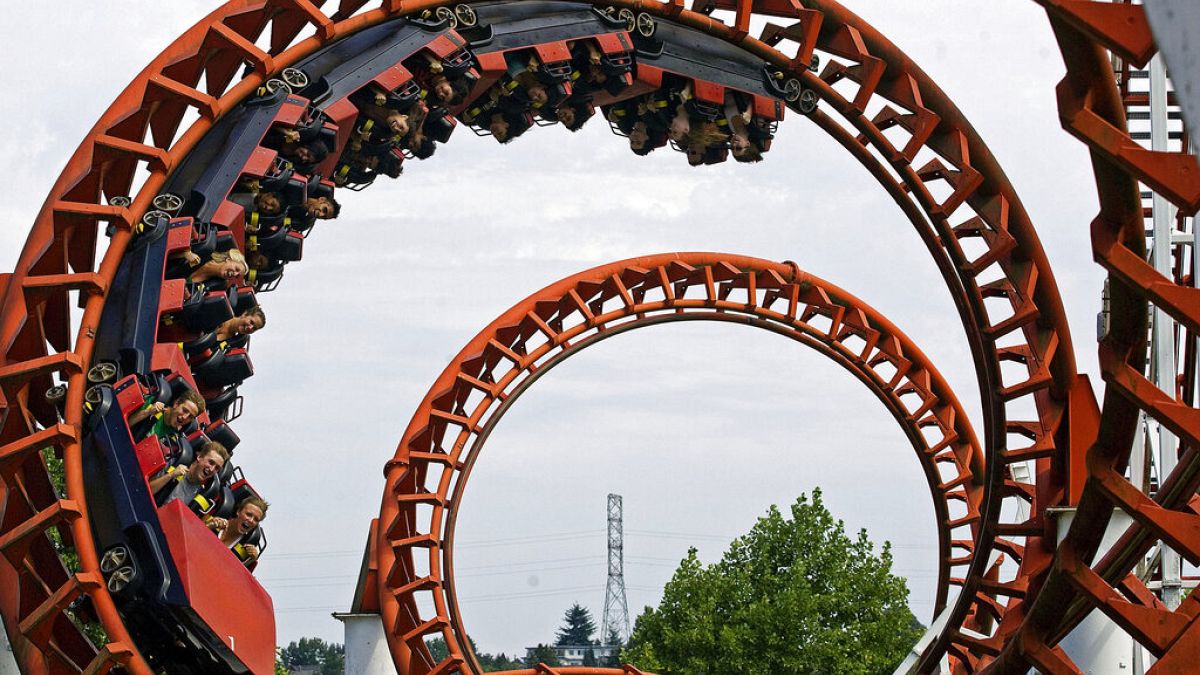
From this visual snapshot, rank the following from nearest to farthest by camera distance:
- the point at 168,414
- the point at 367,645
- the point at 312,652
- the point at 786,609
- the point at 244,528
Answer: the point at 168,414
the point at 244,528
the point at 367,645
the point at 786,609
the point at 312,652

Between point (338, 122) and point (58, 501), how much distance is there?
3.26 metres

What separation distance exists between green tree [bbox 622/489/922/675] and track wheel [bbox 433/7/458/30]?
1805 centimetres

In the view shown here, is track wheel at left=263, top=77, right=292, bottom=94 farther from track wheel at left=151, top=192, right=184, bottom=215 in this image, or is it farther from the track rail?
the track rail

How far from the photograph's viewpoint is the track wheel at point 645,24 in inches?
422

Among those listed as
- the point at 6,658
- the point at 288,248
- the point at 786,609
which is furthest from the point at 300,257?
the point at 786,609

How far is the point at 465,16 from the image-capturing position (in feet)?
33.5

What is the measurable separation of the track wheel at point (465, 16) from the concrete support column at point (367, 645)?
5.78 m

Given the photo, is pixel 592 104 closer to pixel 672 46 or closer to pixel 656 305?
pixel 672 46

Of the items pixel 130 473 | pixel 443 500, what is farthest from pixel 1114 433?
pixel 443 500

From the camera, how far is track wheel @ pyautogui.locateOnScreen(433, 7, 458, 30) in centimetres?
1002

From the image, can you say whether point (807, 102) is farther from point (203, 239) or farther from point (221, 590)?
point (221, 590)

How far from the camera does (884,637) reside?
26.7 m

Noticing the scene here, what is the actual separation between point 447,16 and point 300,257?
2.02 meters

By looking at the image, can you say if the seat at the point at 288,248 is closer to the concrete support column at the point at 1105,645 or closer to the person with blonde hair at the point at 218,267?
the person with blonde hair at the point at 218,267
